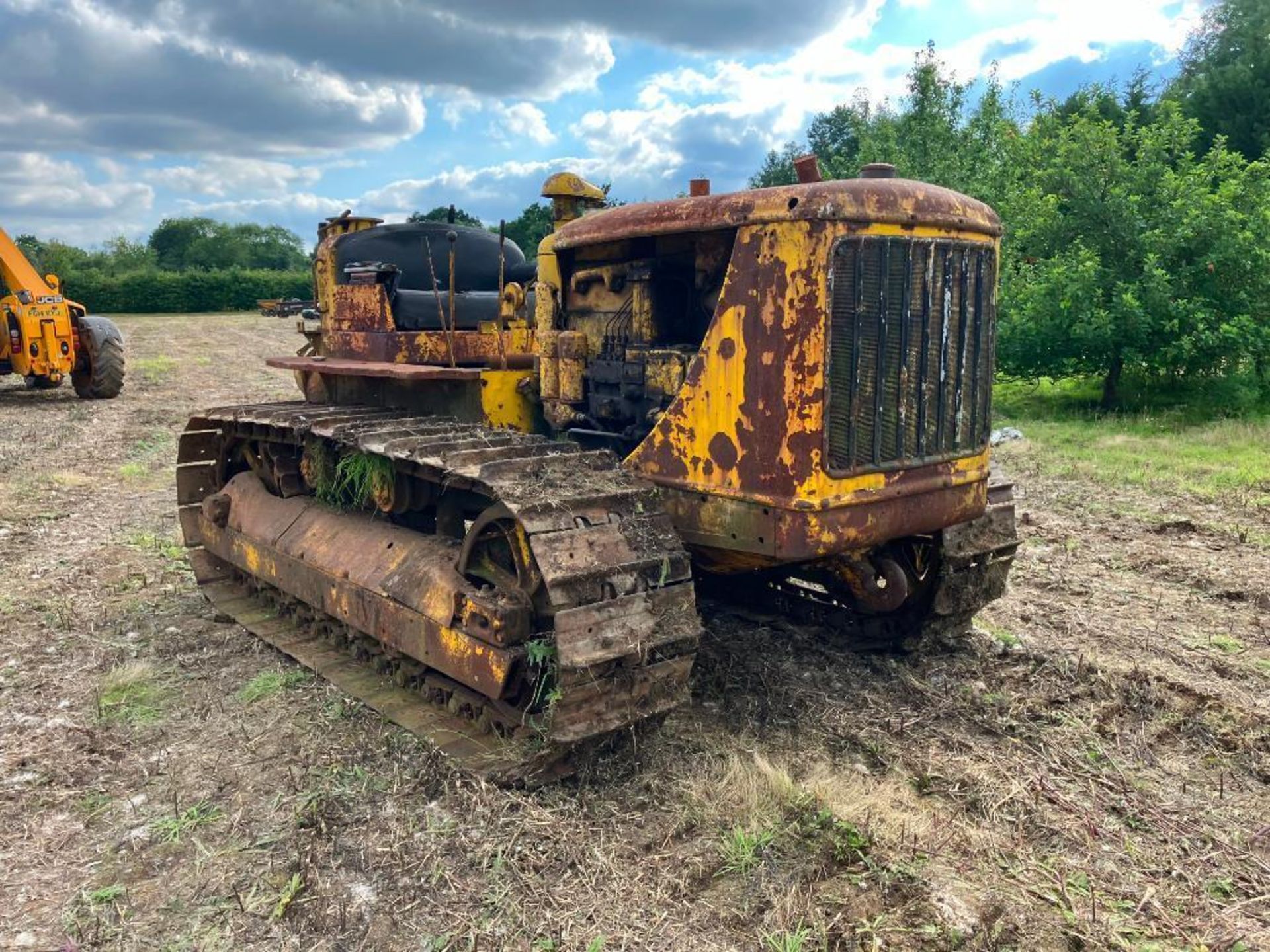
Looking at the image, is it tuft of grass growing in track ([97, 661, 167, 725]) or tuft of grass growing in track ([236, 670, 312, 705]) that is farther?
tuft of grass growing in track ([236, 670, 312, 705])

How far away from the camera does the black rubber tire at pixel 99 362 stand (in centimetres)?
1631

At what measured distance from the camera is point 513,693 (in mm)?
4125

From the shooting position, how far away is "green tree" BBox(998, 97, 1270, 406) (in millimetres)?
12672

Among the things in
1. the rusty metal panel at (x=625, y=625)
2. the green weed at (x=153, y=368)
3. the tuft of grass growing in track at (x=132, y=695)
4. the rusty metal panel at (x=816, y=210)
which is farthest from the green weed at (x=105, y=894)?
the green weed at (x=153, y=368)

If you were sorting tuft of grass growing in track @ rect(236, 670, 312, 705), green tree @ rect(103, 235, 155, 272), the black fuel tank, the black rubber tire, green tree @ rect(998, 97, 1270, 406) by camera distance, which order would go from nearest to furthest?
tuft of grass growing in track @ rect(236, 670, 312, 705) → the black fuel tank → green tree @ rect(998, 97, 1270, 406) → the black rubber tire → green tree @ rect(103, 235, 155, 272)

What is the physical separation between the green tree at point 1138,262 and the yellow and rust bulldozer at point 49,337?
14.3 m

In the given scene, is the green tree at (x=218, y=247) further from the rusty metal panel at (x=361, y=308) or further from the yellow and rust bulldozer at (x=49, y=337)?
the rusty metal panel at (x=361, y=308)

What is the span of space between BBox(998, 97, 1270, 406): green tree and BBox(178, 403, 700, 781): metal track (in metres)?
10.7

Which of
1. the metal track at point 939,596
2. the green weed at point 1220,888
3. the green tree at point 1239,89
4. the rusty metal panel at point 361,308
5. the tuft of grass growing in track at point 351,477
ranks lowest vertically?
the green weed at point 1220,888

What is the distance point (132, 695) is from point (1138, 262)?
524 inches

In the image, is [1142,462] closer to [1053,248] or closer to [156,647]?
[1053,248]

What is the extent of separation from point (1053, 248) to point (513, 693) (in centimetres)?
1300

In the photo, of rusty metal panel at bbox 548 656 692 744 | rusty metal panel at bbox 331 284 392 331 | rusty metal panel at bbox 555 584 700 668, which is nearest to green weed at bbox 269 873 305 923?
rusty metal panel at bbox 548 656 692 744

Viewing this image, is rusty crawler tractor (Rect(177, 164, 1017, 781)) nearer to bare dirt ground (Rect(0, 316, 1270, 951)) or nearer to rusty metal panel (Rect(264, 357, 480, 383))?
rusty metal panel (Rect(264, 357, 480, 383))
